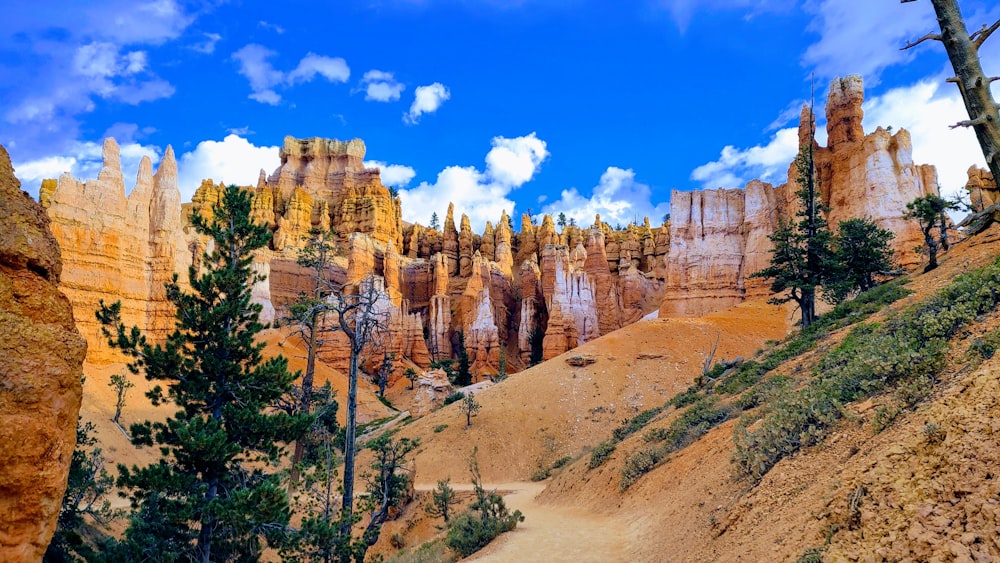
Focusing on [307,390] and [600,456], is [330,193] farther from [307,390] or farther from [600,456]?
[600,456]

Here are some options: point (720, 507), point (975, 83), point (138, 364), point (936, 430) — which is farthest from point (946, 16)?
point (138, 364)

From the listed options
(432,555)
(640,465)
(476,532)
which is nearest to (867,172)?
(640,465)

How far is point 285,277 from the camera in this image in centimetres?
6456

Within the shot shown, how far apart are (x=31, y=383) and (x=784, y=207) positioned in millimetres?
54026

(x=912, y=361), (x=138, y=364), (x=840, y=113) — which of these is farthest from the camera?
A: (x=840, y=113)

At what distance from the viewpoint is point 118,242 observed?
4378cm

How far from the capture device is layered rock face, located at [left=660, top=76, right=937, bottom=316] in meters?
41.1

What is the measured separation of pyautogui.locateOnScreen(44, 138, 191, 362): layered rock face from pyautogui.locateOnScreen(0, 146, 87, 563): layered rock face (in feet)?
138

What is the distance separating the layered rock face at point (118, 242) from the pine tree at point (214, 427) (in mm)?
33401

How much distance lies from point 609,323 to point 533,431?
117ft

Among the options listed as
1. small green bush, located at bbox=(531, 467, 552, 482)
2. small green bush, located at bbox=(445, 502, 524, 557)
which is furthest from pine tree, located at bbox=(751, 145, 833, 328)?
small green bush, located at bbox=(445, 502, 524, 557)

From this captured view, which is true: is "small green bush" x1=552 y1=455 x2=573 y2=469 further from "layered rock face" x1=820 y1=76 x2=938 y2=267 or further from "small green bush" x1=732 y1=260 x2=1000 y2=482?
"layered rock face" x1=820 y1=76 x2=938 y2=267

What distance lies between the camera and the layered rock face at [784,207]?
41.1 m

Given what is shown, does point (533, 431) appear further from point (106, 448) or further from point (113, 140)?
point (113, 140)
